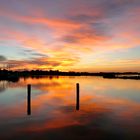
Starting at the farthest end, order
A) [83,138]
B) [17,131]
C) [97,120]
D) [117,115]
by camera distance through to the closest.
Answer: [117,115]
[97,120]
[17,131]
[83,138]

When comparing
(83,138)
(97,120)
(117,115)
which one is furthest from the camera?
(117,115)

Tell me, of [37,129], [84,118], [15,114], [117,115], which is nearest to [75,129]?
[37,129]

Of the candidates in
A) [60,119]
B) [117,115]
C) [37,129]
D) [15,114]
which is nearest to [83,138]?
[37,129]

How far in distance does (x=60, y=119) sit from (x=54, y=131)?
3.94 metres

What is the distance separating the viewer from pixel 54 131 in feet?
49.4

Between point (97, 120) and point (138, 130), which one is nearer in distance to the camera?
point (138, 130)

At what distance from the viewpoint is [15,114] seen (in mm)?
21078

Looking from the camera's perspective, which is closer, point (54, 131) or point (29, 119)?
point (54, 131)

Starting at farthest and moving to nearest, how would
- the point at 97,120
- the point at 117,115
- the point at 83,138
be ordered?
1. the point at 117,115
2. the point at 97,120
3. the point at 83,138

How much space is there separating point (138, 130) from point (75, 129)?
157 inches

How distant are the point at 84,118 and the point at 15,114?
6.28 m

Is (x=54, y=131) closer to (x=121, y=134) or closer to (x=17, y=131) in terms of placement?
(x=17, y=131)

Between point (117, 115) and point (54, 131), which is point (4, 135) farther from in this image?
point (117, 115)

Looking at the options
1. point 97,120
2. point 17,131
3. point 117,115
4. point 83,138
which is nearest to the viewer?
point 83,138
